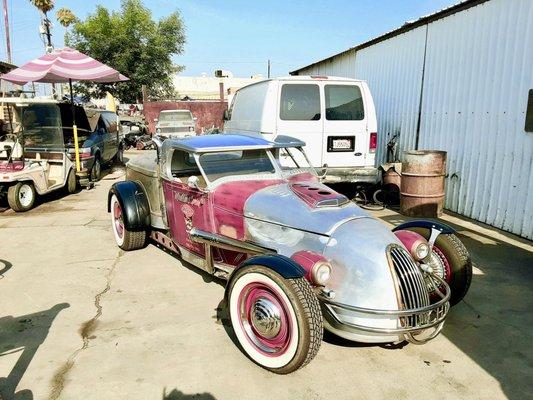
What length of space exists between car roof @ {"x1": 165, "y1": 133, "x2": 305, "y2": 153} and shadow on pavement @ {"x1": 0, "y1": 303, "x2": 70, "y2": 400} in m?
2.11

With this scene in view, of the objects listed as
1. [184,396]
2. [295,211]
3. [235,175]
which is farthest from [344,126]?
[184,396]

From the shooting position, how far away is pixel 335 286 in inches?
122

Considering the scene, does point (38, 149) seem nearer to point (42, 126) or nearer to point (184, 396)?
point (42, 126)

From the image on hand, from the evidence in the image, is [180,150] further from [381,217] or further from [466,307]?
[381,217]

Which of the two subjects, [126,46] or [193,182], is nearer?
Answer: [193,182]

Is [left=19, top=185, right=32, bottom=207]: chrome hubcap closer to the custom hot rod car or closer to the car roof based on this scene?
the custom hot rod car

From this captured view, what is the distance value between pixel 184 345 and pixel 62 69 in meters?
9.20

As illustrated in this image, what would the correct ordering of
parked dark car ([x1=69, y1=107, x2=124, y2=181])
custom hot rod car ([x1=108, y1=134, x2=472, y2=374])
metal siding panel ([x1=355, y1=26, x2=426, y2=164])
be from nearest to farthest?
custom hot rod car ([x1=108, y1=134, x2=472, y2=374]) < metal siding panel ([x1=355, y1=26, x2=426, y2=164]) < parked dark car ([x1=69, y1=107, x2=124, y2=181])

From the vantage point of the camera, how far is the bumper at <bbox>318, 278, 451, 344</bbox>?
113 inches

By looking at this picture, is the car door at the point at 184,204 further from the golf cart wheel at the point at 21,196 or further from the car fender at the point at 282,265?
the golf cart wheel at the point at 21,196

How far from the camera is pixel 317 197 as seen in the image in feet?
11.7

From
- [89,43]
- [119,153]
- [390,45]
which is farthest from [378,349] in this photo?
[89,43]

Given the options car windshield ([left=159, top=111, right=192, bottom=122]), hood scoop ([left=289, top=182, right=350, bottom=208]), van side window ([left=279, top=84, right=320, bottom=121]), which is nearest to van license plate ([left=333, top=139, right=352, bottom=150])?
van side window ([left=279, top=84, right=320, bottom=121])

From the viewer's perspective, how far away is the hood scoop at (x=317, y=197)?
11.4 feet
